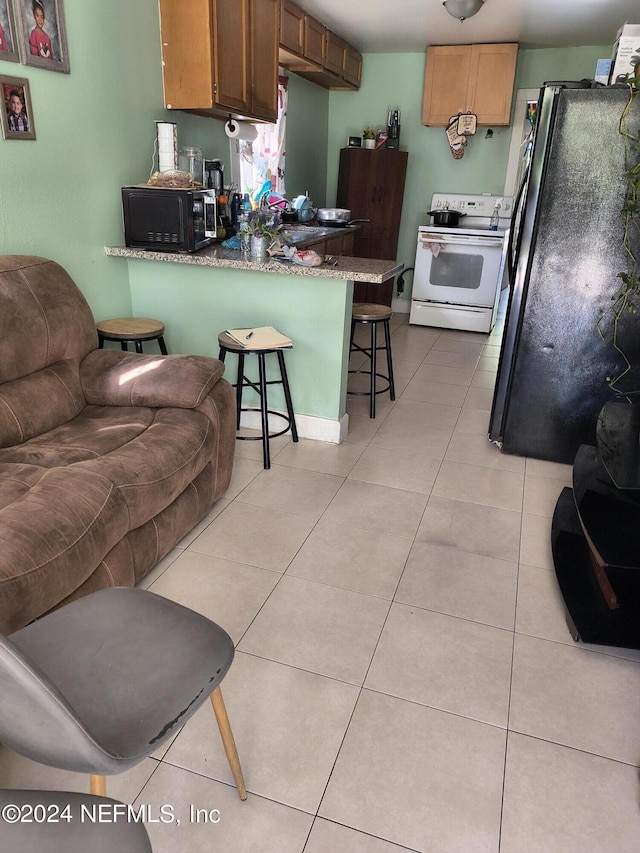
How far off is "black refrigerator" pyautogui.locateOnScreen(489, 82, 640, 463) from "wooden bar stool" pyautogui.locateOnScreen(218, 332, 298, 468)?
1.08m

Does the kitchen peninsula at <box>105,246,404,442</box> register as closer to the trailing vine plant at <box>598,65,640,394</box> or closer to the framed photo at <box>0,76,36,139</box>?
the framed photo at <box>0,76,36,139</box>

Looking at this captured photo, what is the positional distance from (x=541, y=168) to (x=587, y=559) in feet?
5.45

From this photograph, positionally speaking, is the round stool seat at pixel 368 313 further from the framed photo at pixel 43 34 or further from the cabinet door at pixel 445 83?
the cabinet door at pixel 445 83

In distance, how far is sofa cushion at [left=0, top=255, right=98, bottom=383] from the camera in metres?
2.12

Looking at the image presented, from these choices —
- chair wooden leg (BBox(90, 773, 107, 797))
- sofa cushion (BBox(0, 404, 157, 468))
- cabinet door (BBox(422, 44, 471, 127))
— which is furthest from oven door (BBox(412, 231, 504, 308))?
chair wooden leg (BBox(90, 773, 107, 797))

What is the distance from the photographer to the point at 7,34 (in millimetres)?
2250

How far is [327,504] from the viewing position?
8.46 feet

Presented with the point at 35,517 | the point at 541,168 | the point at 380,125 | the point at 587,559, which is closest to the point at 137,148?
the point at 541,168

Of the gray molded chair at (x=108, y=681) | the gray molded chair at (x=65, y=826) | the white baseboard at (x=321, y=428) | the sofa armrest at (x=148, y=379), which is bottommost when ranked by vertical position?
the white baseboard at (x=321, y=428)

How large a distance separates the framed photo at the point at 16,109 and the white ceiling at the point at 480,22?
234 centimetres

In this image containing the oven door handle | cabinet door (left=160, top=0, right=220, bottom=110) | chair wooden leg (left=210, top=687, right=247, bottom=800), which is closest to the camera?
chair wooden leg (left=210, top=687, right=247, bottom=800)

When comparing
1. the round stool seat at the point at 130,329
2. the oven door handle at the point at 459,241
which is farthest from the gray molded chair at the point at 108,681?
the oven door handle at the point at 459,241

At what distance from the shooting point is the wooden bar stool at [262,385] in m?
2.73

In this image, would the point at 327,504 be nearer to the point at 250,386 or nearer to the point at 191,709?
the point at 250,386
